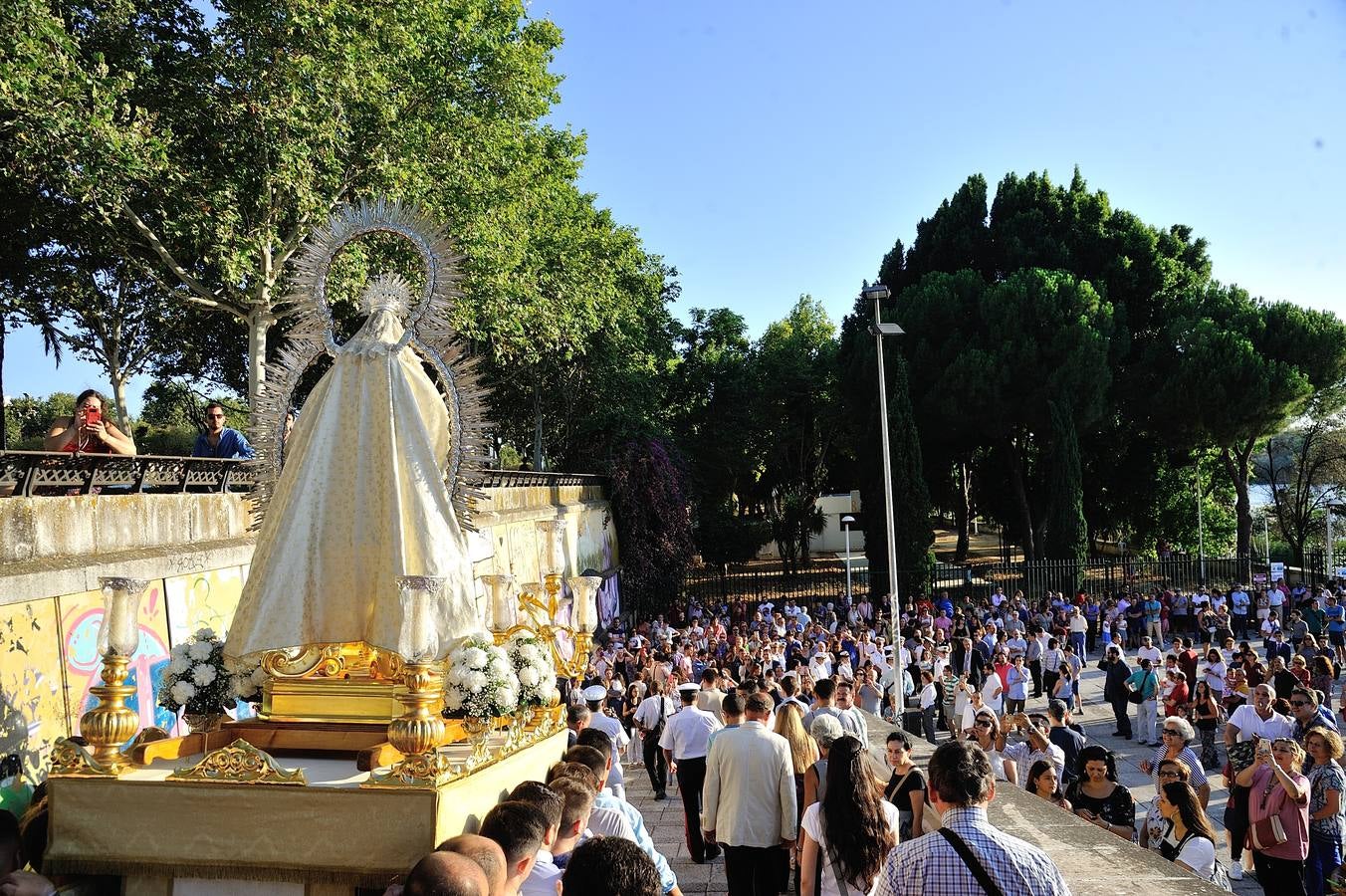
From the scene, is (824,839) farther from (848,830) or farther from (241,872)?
(241,872)

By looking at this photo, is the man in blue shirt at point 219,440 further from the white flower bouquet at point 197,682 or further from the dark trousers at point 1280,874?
the dark trousers at point 1280,874

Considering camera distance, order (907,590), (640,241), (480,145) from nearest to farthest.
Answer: (480,145), (907,590), (640,241)

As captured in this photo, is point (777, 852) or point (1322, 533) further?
point (1322, 533)

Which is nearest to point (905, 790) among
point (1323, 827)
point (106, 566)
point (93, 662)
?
point (1323, 827)

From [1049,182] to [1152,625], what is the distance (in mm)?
19482

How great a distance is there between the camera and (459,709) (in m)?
4.41

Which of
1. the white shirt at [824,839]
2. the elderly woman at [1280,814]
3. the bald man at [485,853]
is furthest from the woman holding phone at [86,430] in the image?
the elderly woman at [1280,814]

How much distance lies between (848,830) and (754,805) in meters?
1.36

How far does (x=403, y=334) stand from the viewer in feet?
16.7

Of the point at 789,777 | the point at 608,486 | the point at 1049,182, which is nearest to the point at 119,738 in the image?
the point at 789,777

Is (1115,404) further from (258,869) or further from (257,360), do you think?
(258,869)

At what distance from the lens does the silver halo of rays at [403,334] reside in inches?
205

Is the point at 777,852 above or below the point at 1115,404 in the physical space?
below

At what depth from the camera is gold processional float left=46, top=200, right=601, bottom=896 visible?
373 cm
